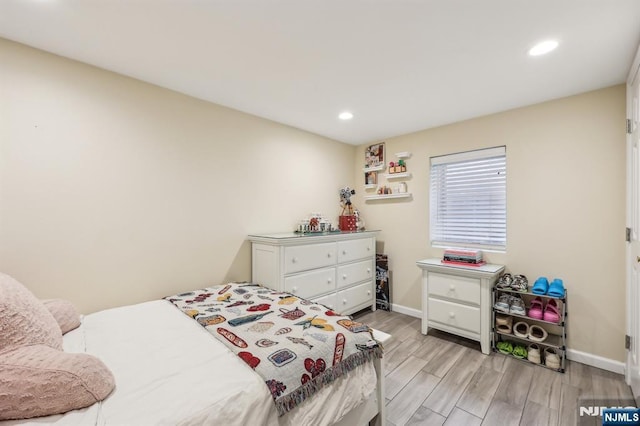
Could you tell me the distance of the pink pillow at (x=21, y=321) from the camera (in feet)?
3.25

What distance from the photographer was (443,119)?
3.04m

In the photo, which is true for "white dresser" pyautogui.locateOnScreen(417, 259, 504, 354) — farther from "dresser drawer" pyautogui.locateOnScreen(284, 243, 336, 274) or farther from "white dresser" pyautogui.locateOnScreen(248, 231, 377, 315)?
"dresser drawer" pyautogui.locateOnScreen(284, 243, 336, 274)

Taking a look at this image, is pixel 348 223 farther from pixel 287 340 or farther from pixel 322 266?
pixel 287 340

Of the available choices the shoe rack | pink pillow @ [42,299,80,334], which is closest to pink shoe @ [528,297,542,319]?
the shoe rack

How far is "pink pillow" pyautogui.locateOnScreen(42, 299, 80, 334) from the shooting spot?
150cm

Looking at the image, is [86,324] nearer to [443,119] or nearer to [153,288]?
[153,288]

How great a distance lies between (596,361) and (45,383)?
3.60m

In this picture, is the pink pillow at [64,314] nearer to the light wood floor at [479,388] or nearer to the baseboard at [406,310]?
the light wood floor at [479,388]

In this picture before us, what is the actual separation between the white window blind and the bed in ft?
6.77

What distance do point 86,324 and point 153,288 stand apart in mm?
615

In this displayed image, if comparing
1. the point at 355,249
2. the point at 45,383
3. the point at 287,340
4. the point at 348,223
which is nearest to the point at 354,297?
the point at 355,249

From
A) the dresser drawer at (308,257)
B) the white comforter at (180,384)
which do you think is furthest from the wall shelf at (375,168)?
the white comforter at (180,384)

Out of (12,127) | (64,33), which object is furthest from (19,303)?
(64,33)

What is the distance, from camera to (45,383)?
2.90 ft
